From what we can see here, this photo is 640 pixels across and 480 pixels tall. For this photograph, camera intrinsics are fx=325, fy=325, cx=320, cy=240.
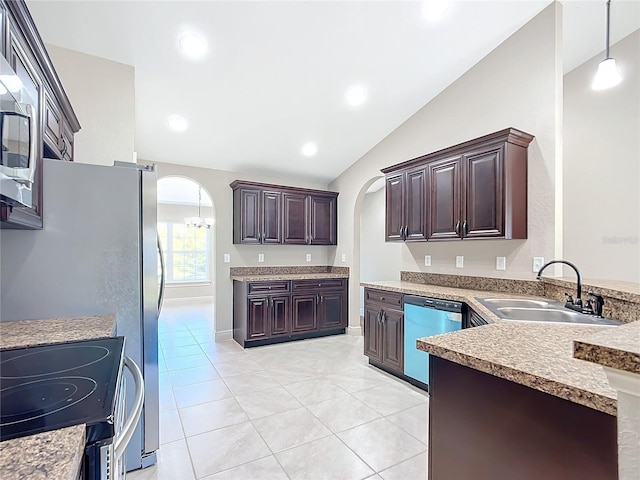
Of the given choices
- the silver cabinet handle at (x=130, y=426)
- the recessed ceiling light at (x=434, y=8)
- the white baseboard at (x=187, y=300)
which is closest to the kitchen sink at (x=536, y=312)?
the silver cabinet handle at (x=130, y=426)

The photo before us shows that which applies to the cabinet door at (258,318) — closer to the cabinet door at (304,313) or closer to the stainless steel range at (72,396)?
the cabinet door at (304,313)

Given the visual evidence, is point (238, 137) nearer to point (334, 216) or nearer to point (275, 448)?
point (334, 216)

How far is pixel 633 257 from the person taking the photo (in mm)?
3064

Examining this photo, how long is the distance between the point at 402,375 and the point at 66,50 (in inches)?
161

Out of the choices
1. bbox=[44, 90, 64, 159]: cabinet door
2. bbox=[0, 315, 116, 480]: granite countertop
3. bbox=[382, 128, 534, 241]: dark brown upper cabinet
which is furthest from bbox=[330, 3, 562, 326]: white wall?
bbox=[44, 90, 64, 159]: cabinet door

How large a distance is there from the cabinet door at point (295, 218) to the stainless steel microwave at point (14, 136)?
361 centimetres

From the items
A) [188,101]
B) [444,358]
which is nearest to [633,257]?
[444,358]

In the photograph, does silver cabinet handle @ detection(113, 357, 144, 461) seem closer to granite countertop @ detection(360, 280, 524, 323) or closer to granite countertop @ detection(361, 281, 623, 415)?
granite countertop @ detection(361, 281, 623, 415)

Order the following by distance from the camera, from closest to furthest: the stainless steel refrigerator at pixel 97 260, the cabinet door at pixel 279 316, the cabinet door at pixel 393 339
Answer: the stainless steel refrigerator at pixel 97 260 < the cabinet door at pixel 393 339 < the cabinet door at pixel 279 316

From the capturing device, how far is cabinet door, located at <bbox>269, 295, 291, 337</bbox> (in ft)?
14.4

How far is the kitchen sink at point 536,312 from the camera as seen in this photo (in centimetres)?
180

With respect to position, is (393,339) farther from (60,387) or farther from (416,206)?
(60,387)

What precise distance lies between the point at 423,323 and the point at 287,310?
210 cm

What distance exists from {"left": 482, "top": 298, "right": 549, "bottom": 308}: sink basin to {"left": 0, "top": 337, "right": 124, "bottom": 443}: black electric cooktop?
239 centimetres
